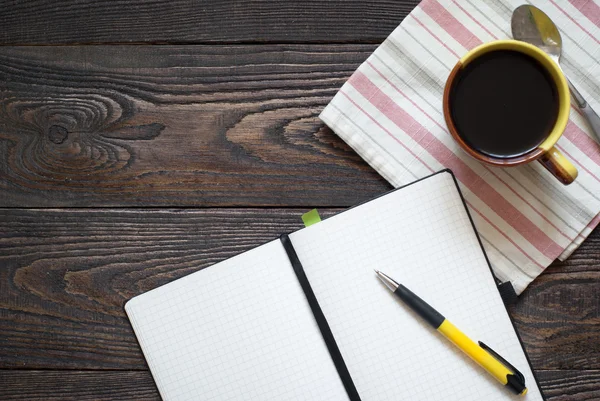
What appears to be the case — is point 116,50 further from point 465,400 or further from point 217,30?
point 465,400

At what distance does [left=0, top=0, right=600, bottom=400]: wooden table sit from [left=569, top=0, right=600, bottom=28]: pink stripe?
0.19 m

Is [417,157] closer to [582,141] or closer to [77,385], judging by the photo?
[582,141]

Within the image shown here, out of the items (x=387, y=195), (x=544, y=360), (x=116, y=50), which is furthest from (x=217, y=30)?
(x=544, y=360)

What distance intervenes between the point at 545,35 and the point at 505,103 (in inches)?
4.0

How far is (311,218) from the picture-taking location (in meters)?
0.66

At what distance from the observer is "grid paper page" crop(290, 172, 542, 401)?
624mm

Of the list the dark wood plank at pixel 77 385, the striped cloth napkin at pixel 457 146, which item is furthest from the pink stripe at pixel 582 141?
the dark wood plank at pixel 77 385

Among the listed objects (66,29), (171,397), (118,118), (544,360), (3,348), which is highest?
(66,29)

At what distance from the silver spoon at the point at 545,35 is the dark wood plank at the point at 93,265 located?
11.7 inches

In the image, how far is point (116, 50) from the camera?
0.69m

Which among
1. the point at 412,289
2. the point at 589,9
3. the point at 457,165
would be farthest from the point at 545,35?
the point at 412,289

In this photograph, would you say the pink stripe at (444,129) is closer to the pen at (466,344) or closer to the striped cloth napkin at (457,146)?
the striped cloth napkin at (457,146)

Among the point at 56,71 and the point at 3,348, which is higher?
the point at 56,71

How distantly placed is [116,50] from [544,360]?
61cm
